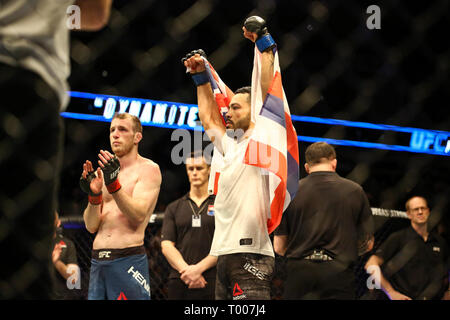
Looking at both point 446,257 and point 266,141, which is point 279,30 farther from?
point 266,141

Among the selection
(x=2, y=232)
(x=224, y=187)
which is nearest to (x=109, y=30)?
(x=224, y=187)

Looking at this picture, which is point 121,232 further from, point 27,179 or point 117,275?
point 27,179

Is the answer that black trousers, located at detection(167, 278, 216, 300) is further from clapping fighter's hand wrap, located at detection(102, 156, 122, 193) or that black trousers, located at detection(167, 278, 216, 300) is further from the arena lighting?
the arena lighting

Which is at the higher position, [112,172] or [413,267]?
[112,172]

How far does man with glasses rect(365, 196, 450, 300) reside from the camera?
3.17 metres

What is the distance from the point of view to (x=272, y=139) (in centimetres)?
195

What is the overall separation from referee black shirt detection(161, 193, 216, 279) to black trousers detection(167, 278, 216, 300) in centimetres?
5

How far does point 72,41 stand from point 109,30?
638 mm

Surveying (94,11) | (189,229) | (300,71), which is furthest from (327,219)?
(300,71)

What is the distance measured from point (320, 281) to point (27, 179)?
6.15 ft

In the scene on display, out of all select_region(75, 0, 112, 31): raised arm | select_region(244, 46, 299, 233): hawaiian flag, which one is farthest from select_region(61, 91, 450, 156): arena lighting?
select_region(75, 0, 112, 31): raised arm

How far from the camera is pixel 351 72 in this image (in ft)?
15.8

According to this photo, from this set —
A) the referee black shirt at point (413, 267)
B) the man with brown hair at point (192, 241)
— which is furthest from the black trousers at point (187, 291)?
the referee black shirt at point (413, 267)

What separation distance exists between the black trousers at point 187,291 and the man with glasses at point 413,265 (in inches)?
41.6
